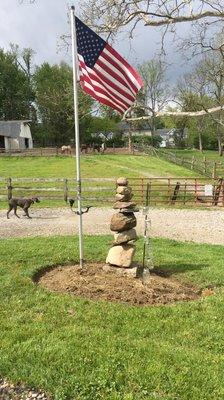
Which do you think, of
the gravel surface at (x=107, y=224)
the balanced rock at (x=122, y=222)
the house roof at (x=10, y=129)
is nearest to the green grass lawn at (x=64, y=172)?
the gravel surface at (x=107, y=224)

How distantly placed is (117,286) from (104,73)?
317 cm

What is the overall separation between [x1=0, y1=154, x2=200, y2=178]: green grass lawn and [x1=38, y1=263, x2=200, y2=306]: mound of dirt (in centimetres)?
2372

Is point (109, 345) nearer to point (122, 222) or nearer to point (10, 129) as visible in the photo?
point (122, 222)

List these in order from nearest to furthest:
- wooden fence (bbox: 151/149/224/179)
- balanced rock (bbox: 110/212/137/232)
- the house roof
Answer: balanced rock (bbox: 110/212/137/232) → wooden fence (bbox: 151/149/224/179) → the house roof

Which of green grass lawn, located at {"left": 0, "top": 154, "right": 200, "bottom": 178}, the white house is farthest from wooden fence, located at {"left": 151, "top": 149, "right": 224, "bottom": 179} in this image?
the white house

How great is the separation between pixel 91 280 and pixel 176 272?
1.76 metres

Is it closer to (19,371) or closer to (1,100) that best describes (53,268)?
(19,371)

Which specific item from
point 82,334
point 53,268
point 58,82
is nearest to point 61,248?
point 53,268

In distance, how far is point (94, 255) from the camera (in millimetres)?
9539

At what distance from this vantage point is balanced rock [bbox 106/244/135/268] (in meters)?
7.56

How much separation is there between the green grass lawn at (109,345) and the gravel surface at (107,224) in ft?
18.6

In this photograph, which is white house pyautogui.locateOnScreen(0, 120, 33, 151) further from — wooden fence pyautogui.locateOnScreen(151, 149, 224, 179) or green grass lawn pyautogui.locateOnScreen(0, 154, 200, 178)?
wooden fence pyautogui.locateOnScreen(151, 149, 224, 179)

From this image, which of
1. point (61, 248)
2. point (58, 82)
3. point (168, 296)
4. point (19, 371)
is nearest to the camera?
point (19, 371)

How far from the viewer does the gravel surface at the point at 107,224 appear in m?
13.6
